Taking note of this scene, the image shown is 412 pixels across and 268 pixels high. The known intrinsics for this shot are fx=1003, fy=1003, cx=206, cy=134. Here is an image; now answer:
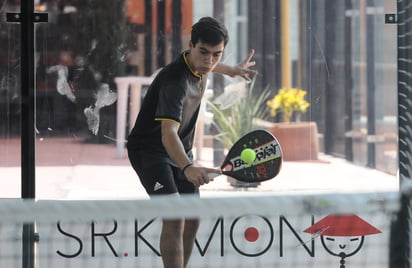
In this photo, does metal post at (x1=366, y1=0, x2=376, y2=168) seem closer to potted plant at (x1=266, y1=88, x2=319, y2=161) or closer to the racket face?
potted plant at (x1=266, y1=88, x2=319, y2=161)

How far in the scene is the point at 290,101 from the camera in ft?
17.7

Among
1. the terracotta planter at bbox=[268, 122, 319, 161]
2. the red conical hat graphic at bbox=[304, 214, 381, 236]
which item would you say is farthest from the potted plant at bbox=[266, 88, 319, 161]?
the red conical hat graphic at bbox=[304, 214, 381, 236]

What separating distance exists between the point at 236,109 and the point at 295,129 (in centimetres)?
34

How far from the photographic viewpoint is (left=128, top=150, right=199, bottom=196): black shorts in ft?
14.2

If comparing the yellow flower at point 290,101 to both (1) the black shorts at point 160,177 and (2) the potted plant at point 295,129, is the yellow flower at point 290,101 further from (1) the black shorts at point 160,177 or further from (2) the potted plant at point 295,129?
(1) the black shorts at point 160,177

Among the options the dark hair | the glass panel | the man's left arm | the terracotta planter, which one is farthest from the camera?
the terracotta planter

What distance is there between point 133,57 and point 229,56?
1.76 feet

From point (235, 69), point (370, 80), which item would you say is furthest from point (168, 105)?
point (370, 80)

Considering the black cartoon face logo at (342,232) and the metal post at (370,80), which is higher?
the metal post at (370,80)

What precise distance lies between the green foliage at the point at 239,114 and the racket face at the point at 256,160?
3.76 ft

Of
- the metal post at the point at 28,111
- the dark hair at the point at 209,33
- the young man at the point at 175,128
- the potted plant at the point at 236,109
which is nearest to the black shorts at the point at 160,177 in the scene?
the young man at the point at 175,128

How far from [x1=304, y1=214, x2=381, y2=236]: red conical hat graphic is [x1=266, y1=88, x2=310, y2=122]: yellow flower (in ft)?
2.14

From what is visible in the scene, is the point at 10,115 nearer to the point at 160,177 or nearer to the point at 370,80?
the point at 160,177

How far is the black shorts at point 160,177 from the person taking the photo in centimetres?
432
